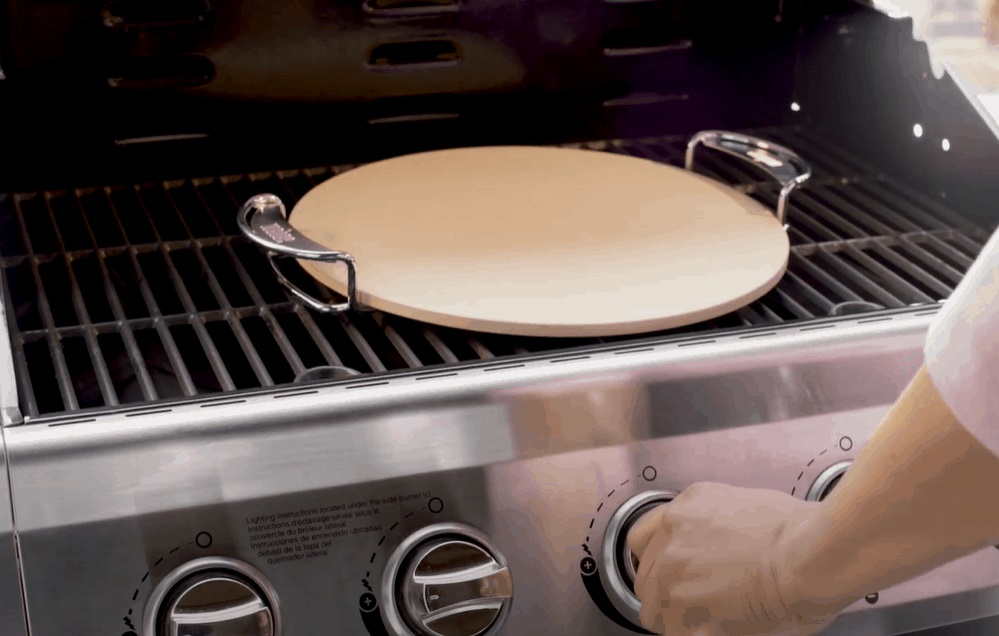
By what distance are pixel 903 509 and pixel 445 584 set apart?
23 centimetres

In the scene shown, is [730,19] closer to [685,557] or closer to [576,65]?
[576,65]

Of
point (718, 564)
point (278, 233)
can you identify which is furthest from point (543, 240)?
point (718, 564)

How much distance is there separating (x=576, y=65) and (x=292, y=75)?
0.24 meters

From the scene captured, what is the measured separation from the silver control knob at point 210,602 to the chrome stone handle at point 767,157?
0.47m

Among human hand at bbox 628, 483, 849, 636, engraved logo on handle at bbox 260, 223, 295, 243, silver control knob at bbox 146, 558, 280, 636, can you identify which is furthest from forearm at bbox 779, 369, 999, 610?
engraved logo on handle at bbox 260, 223, 295, 243

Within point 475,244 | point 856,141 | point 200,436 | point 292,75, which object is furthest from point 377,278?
point 856,141

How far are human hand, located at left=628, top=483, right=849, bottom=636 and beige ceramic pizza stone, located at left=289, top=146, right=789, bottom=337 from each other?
0.12 m

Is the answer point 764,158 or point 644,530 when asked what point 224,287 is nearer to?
point 644,530

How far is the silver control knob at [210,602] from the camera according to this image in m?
0.57

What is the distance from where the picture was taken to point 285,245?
739 millimetres

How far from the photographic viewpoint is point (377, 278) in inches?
29.1

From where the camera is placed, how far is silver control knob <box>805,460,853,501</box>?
68 cm

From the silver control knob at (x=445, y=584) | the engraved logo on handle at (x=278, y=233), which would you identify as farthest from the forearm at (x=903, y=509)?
the engraved logo on handle at (x=278, y=233)

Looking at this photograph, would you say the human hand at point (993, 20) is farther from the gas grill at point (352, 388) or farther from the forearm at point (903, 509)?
the forearm at point (903, 509)
